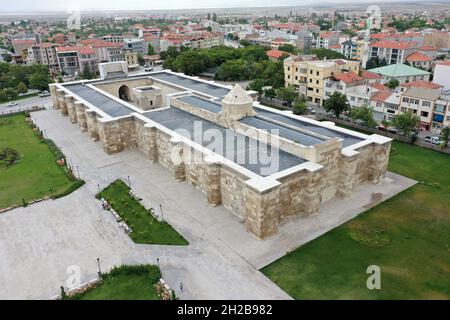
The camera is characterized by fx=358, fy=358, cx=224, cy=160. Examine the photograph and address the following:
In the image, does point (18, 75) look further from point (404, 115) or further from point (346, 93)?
point (404, 115)

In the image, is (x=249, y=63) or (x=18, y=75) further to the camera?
(x=249, y=63)

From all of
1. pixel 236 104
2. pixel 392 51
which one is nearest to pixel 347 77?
pixel 236 104

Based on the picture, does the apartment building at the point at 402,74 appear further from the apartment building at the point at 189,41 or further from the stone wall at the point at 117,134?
the apartment building at the point at 189,41

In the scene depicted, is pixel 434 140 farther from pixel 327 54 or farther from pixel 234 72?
pixel 327 54

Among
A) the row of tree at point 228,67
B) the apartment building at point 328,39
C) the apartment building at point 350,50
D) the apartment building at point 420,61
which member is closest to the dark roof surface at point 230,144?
the row of tree at point 228,67

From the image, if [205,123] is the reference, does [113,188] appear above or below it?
below

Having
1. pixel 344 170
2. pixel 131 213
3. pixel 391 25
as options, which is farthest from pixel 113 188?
pixel 391 25
